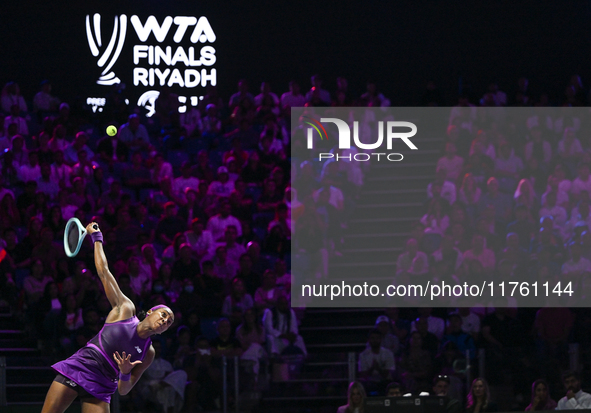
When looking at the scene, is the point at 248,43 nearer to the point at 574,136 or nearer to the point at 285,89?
the point at 285,89

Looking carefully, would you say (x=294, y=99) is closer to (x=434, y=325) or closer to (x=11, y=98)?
(x=11, y=98)

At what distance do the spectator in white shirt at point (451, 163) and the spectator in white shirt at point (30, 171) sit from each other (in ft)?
20.1

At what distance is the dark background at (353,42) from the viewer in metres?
17.6

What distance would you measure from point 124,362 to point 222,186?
6859 millimetres

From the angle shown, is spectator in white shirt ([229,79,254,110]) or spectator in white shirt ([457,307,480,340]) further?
spectator in white shirt ([229,79,254,110])

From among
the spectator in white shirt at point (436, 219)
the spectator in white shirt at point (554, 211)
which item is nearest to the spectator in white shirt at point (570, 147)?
the spectator in white shirt at point (554, 211)

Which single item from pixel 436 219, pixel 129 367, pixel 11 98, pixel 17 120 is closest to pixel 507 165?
pixel 436 219

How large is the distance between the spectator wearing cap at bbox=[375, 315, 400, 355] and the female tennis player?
398 centimetres

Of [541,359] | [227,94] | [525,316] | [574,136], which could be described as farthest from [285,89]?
[541,359]

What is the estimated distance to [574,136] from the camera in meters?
14.3

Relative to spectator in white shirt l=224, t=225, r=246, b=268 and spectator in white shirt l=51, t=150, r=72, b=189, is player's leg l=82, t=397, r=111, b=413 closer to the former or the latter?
spectator in white shirt l=224, t=225, r=246, b=268

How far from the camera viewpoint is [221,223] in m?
13.3

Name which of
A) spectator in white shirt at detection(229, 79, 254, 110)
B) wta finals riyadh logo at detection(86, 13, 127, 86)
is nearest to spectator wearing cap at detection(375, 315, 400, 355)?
spectator in white shirt at detection(229, 79, 254, 110)

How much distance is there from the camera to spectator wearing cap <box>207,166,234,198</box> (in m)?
13.8
